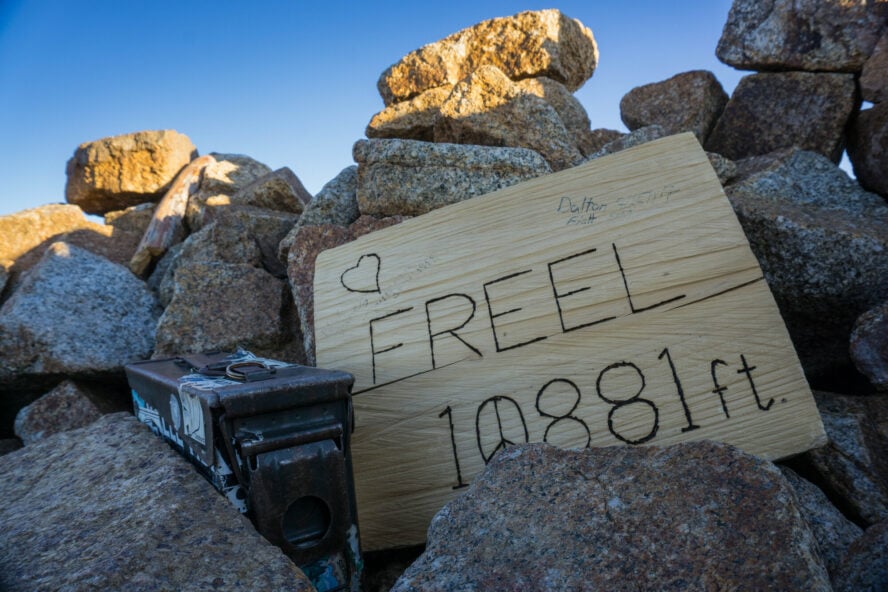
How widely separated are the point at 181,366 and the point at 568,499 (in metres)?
1.63

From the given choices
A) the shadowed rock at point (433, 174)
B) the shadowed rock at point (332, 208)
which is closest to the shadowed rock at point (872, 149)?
the shadowed rock at point (433, 174)

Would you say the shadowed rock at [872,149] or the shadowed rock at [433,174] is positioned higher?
the shadowed rock at [433,174]

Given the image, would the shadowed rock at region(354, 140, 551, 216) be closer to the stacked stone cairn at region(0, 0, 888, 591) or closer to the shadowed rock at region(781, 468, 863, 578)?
the stacked stone cairn at region(0, 0, 888, 591)

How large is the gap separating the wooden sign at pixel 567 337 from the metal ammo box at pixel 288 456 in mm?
400

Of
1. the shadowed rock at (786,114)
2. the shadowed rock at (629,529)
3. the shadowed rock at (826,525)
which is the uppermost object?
the shadowed rock at (786,114)

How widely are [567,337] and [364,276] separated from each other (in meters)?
0.84

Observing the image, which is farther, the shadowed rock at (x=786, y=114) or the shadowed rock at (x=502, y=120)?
the shadowed rock at (x=502, y=120)

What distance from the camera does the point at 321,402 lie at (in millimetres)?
1565

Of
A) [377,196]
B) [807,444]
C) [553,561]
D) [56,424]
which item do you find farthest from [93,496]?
[807,444]

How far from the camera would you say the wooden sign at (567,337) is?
5.90 ft

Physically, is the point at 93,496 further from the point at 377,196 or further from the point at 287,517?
the point at 377,196

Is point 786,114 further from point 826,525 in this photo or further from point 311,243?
point 311,243

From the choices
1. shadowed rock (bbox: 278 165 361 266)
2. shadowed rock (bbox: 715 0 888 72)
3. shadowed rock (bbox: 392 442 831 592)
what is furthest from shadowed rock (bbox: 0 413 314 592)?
shadowed rock (bbox: 715 0 888 72)

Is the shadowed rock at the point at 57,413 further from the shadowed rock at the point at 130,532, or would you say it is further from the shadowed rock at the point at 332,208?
the shadowed rock at the point at 332,208
